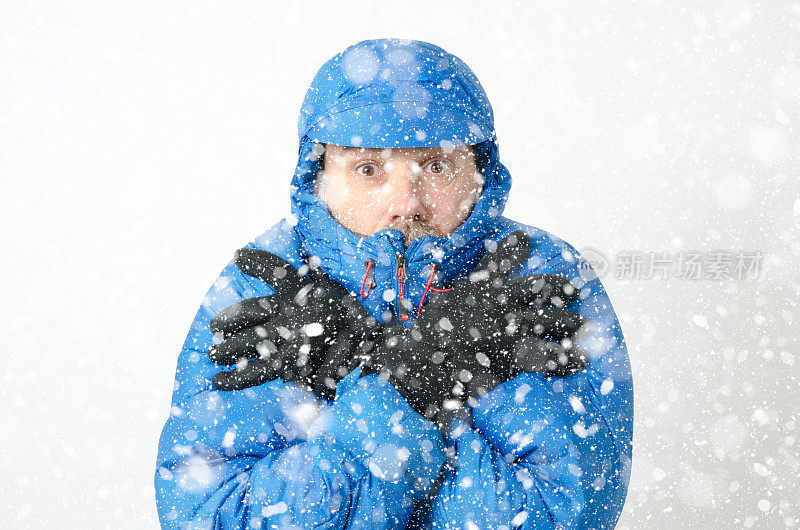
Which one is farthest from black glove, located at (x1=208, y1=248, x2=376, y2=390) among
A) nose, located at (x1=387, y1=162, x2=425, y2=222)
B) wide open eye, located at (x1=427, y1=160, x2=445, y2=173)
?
wide open eye, located at (x1=427, y1=160, x2=445, y2=173)

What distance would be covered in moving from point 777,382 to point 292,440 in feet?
7.21

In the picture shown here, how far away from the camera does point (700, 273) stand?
3.17m

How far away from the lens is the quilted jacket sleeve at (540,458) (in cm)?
170

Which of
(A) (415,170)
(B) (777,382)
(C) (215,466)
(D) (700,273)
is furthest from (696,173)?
(C) (215,466)

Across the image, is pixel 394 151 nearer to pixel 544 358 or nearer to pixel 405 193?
pixel 405 193

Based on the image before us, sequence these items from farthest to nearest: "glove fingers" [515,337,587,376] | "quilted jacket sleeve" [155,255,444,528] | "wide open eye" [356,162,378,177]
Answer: "wide open eye" [356,162,378,177], "glove fingers" [515,337,587,376], "quilted jacket sleeve" [155,255,444,528]

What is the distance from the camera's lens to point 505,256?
195 cm

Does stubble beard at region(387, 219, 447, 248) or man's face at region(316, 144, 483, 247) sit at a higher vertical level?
man's face at region(316, 144, 483, 247)

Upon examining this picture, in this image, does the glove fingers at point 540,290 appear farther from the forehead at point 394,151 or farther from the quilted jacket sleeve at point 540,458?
the forehead at point 394,151

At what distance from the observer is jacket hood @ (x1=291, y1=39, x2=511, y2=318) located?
1.85 metres

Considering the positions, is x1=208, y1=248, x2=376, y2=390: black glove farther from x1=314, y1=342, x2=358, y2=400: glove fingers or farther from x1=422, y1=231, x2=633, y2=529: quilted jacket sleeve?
x1=422, y1=231, x2=633, y2=529: quilted jacket sleeve

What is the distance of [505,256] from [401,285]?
0.77 ft

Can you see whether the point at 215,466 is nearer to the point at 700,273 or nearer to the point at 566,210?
the point at 566,210

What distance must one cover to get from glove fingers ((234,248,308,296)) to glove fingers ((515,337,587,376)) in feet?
1.57
